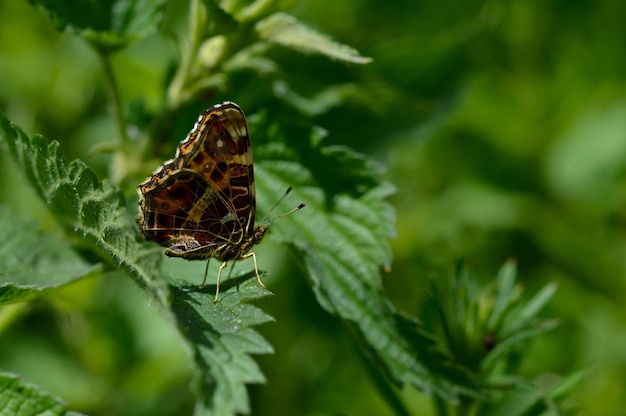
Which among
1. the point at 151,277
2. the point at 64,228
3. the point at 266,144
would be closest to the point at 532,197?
the point at 266,144

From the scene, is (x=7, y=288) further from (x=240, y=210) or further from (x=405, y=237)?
(x=405, y=237)

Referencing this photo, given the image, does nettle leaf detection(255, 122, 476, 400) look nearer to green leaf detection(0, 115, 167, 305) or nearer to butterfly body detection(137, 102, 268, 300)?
butterfly body detection(137, 102, 268, 300)

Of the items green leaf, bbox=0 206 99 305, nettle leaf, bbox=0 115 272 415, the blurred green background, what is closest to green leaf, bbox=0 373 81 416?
green leaf, bbox=0 206 99 305

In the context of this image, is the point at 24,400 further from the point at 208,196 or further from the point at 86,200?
the point at 208,196

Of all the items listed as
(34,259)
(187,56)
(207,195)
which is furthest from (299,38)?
(34,259)

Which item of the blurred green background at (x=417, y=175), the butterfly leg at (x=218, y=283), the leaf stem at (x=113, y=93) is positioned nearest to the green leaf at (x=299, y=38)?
the blurred green background at (x=417, y=175)

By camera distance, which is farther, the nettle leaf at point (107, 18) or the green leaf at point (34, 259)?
the nettle leaf at point (107, 18)

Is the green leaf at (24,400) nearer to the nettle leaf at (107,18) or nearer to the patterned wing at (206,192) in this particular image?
the patterned wing at (206,192)
